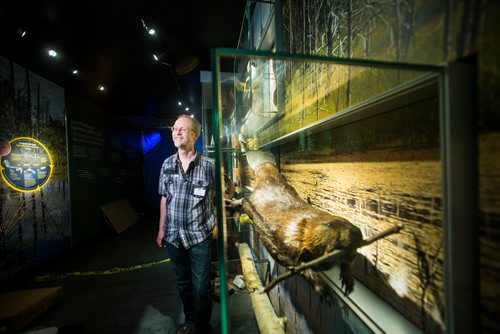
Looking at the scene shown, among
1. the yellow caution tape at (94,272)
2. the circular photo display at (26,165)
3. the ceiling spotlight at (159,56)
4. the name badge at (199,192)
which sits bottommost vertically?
the yellow caution tape at (94,272)

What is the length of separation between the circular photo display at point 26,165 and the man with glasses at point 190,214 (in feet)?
10.8

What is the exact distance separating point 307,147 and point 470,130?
3.94 feet

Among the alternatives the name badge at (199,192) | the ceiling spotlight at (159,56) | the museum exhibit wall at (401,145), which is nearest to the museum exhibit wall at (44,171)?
the ceiling spotlight at (159,56)

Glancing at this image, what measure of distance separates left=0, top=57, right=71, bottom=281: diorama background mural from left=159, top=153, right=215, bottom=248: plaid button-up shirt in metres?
3.31

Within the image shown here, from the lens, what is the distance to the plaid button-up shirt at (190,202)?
6.89 feet

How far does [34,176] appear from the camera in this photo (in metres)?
4.19

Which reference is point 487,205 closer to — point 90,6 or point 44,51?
point 90,6

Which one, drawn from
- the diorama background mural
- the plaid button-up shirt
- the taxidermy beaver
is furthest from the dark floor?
the taxidermy beaver

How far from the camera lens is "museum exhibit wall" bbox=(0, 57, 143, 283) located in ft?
11.9

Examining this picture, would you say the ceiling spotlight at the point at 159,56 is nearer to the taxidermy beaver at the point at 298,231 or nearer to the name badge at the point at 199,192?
the name badge at the point at 199,192

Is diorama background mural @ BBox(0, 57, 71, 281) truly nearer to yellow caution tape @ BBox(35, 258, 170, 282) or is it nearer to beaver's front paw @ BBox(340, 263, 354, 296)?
yellow caution tape @ BBox(35, 258, 170, 282)

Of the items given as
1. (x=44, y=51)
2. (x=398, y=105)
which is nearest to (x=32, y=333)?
(x=398, y=105)

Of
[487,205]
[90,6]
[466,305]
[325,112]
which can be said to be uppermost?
[90,6]

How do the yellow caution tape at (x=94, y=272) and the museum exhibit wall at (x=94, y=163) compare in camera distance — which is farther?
the museum exhibit wall at (x=94, y=163)
